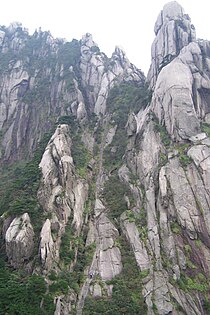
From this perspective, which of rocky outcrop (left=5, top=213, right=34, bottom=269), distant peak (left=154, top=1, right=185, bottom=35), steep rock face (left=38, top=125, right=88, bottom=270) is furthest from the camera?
distant peak (left=154, top=1, right=185, bottom=35)

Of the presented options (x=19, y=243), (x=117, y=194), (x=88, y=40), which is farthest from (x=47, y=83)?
(x=19, y=243)

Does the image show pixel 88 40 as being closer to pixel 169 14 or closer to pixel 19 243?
pixel 169 14

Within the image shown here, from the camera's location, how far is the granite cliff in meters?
33.0

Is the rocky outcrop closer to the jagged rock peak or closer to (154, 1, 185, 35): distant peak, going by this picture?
the jagged rock peak

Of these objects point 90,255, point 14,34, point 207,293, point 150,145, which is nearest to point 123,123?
point 150,145

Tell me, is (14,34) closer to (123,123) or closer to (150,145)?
(123,123)

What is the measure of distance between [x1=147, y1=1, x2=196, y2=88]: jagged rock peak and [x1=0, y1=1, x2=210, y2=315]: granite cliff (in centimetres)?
27

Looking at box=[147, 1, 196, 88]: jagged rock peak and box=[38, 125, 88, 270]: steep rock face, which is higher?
box=[147, 1, 196, 88]: jagged rock peak

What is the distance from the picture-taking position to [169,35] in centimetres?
6938

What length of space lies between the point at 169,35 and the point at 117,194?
3802 centimetres

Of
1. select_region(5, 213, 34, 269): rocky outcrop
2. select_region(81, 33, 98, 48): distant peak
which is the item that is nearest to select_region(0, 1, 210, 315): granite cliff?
select_region(5, 213, 34, 269): rocky outcrop

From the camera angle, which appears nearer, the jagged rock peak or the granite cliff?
the granite cliff

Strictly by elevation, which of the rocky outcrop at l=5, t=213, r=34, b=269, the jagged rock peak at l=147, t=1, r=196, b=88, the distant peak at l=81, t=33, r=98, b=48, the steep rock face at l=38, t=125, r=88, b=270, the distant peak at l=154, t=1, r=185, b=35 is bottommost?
the rocky outcrop at l=5, t=213, r=34, b=269

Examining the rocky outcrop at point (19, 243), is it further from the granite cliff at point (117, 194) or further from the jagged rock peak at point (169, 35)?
the jagged rock peak at point (169, 35)
